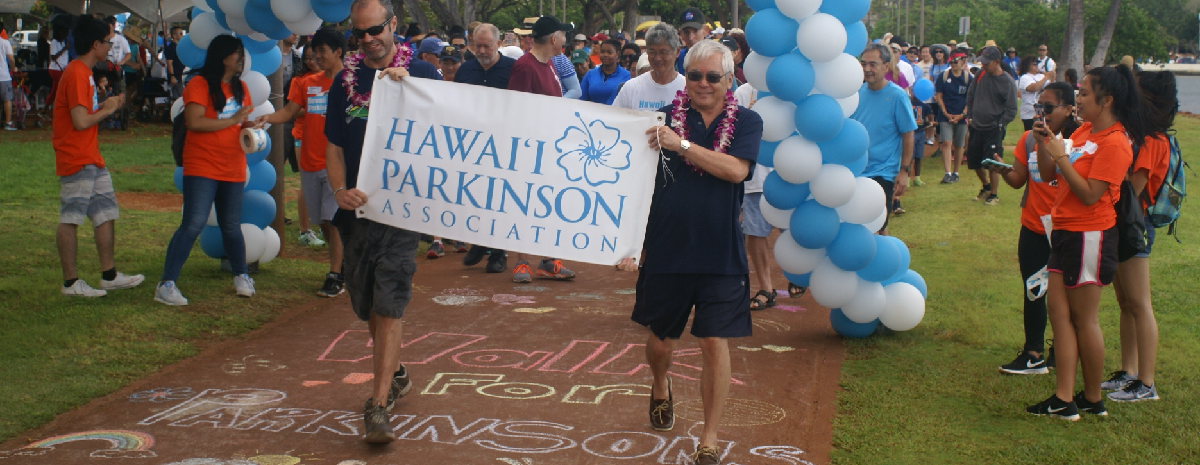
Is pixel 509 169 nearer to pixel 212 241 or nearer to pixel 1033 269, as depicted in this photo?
pixel 1033 269

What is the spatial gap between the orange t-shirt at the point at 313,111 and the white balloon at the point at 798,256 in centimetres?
338

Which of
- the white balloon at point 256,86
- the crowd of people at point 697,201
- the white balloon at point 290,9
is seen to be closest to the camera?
the crowd of people at point 697,201

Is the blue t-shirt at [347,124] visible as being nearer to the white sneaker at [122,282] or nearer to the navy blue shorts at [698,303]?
the navy blue shorts at [698,303]

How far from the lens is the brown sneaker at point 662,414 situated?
4762mm

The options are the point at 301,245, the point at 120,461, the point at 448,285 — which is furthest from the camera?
the point at 301,245

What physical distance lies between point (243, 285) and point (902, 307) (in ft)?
14.7

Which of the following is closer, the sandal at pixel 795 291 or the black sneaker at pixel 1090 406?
the black sneaker at pixel 1090 406

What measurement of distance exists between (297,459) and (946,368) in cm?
357


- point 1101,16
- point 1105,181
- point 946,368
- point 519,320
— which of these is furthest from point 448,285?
point 1101,16

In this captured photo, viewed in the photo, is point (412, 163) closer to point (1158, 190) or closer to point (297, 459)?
point (297, 459)

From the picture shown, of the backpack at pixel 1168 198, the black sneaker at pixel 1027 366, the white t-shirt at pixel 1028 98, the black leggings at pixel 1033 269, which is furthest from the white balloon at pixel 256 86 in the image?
the white t-shirt at pixel 1028 98

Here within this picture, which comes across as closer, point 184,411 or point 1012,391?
point 184,411

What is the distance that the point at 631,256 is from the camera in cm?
455

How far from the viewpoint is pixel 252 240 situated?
26.2 ft
